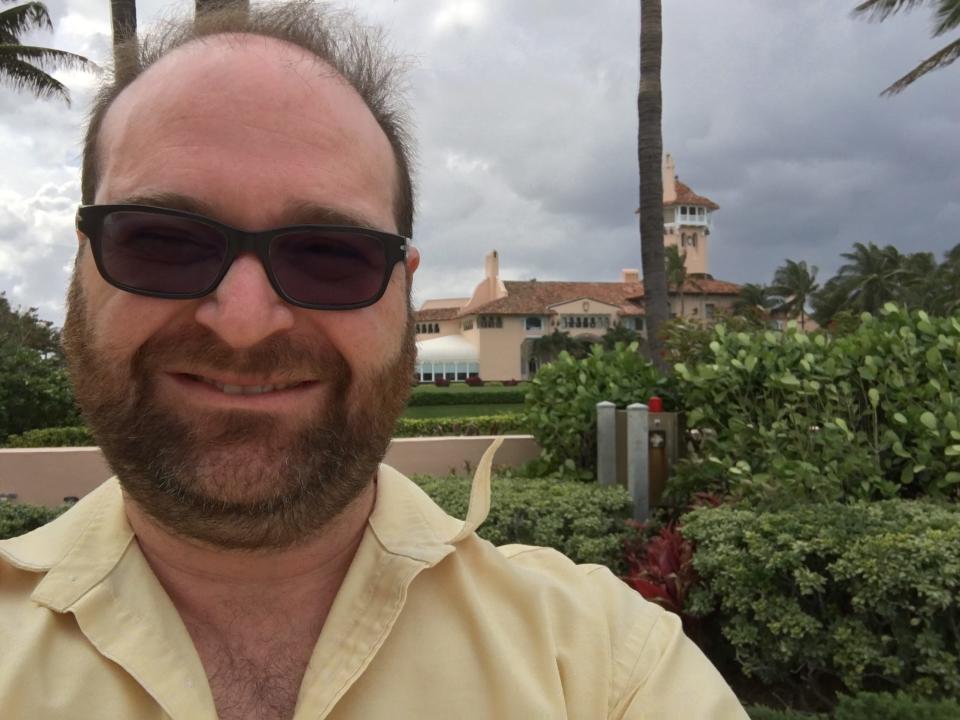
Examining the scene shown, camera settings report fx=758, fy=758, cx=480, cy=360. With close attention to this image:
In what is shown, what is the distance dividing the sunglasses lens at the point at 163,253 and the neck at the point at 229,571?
387mm

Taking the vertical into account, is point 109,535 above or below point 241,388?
below

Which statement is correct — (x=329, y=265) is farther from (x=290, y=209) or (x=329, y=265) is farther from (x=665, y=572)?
(x=665, y=572)

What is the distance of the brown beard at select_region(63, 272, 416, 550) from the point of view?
3.84ft

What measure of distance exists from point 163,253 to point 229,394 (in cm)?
25

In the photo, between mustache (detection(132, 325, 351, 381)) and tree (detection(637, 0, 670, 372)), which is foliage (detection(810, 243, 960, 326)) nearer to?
tree (detection(637, 0, 670, 372))

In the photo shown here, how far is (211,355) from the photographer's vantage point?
1.17 m

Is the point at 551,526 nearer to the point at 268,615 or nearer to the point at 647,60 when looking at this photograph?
the point at 268,615

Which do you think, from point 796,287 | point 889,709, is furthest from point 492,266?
point 889,709

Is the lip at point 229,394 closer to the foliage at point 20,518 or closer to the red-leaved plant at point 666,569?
the red-leaved plant at point 666,569

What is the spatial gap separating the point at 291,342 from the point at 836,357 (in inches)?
187

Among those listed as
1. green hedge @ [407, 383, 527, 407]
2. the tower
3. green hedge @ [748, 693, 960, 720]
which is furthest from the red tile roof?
green hedge @ [748, 693, 960, 720]

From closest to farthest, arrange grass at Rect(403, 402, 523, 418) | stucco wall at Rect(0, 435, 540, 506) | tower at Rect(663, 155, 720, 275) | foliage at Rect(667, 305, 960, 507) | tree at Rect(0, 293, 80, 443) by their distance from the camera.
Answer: foliage at Rect(667, 305, 960, 507) < stucco wall at Rect(0, 435, 540, 506) < tree at Rect(0, 293, 80, 443) < grass at Rect(403, 402, 523, 418) < tower at Rect(663, 155, 720, 275)

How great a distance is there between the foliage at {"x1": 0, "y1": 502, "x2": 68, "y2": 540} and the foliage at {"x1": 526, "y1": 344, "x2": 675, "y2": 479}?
12.7 ft

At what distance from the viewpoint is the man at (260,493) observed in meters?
1.16
